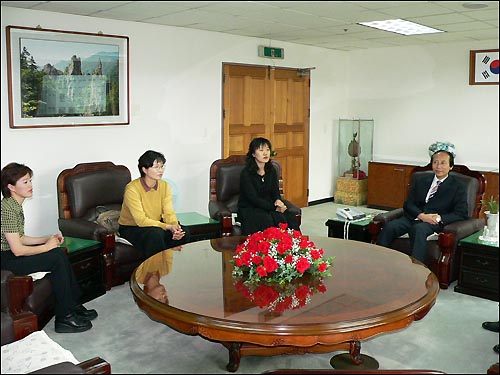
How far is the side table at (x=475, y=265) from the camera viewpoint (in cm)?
325

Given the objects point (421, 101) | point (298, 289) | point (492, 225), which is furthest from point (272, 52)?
point (298, 289)

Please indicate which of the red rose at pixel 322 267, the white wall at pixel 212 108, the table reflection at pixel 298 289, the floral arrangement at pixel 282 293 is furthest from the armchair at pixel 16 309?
the white wall at pixel 212 108

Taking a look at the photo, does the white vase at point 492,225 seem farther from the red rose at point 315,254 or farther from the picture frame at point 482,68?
the picture frame at point 482,68

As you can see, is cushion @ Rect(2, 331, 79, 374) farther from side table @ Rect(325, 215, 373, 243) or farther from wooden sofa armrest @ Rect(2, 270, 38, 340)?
side table @ Rect(325, 215, 373, 243)

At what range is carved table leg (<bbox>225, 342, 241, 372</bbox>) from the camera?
238cm

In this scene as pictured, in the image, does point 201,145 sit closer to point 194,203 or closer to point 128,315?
point 194,203

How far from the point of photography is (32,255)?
276cm

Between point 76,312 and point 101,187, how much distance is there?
3.68 feet

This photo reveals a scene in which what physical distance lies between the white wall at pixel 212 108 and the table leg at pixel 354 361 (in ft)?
5.50

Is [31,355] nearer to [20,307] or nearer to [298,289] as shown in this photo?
[20,307]

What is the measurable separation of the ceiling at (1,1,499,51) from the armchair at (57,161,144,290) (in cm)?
112

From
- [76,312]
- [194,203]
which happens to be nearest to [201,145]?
[194,203]

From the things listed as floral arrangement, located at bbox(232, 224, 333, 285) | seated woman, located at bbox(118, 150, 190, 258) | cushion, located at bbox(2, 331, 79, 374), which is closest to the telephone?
seated woman, located at bbox(118, 150, 190, 258)

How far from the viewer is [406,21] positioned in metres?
4.28
